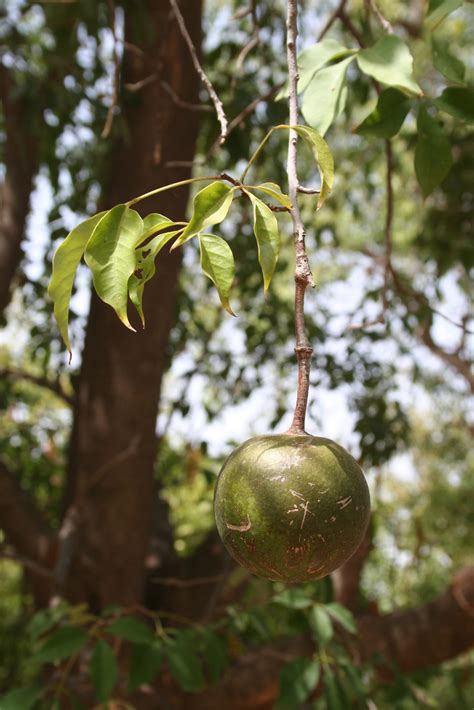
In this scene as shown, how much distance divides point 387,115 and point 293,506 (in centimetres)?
73

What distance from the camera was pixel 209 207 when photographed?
0.88m

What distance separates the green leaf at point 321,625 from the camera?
205 centimetres

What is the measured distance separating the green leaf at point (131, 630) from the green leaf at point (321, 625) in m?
0.44

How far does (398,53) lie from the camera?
3.97ft

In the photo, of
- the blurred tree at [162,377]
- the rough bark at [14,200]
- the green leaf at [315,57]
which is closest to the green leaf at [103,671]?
the blurred tree at [162,377]

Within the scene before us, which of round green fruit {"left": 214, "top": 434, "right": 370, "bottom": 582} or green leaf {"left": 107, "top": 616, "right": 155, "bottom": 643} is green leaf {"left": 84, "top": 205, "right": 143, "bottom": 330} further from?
green leaf {"left": 107, "top": 616, "right": 155, "bottom": 643}

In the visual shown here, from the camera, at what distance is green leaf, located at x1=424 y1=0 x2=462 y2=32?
48.9 inches

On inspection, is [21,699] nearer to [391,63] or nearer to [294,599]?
[294,599]

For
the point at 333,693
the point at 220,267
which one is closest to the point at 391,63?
the point at 220,267

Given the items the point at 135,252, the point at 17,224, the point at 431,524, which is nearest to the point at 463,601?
the point at 17,224

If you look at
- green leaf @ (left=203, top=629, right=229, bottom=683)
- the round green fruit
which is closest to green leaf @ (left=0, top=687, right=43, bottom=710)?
green leaf @ (left=203, top=629, right=229, bottom=683)

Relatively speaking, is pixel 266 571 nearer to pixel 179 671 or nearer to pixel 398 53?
pixel 398 53

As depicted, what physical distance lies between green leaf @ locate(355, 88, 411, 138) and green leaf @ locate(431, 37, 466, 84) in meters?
0.07

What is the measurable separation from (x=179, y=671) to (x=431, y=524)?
6.09 m
